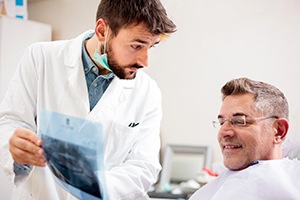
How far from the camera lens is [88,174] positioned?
44.1 inches

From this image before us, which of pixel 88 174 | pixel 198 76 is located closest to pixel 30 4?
pixel 198 76

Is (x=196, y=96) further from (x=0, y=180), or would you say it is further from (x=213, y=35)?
(x=0, y=180)

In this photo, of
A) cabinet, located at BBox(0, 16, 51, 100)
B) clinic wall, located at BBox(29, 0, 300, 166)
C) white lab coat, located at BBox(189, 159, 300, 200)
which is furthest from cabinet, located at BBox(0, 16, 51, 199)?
white lab coat, located at BBox(189, 159, 300, 200)

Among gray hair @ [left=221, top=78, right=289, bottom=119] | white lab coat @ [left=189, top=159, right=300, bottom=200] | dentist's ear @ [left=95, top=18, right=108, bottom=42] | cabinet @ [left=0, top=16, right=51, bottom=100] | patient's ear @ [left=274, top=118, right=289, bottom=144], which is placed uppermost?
dentist's ear @ [left=95, top=18, right=108, bottom=42]

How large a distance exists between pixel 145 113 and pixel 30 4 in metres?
2.62

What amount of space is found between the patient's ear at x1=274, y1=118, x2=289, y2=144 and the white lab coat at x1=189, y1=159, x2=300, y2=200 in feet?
0.34

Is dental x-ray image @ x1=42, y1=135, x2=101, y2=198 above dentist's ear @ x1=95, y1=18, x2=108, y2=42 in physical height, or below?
below

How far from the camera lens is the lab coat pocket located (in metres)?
1.63

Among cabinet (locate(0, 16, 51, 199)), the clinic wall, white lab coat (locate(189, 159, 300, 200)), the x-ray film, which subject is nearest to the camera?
the x-ray film

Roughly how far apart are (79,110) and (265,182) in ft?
2.20

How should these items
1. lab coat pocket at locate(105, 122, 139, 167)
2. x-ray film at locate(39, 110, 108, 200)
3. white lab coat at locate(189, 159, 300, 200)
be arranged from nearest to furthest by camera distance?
x-ray film at locate(39, 110, 108, 200)
white lab coat at locate(189, 159, 300, 200)
lab coat pocket at locate(105, 122, 139, 167)

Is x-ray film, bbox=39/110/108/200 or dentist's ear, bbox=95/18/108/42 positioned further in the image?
dentist's ear, bbox=95/18/108/42

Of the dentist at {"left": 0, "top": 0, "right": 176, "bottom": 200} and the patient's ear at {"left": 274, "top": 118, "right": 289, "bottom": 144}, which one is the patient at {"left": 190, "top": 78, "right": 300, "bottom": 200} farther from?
the dentist at {"left": 0, "top": 0, "right": 176, "bottom": 200}

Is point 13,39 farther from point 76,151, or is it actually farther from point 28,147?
point 76,151
